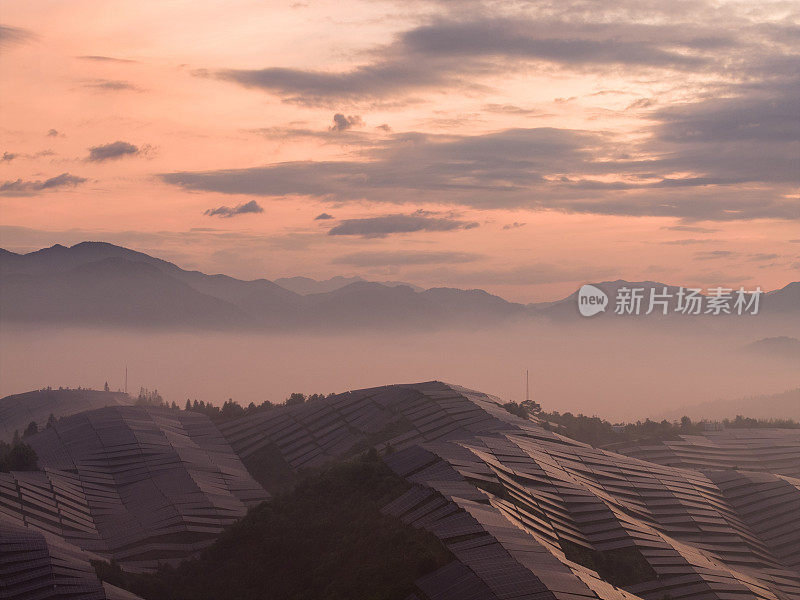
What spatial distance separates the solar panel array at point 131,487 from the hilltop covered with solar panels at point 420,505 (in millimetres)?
202

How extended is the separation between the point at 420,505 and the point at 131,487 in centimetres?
3313

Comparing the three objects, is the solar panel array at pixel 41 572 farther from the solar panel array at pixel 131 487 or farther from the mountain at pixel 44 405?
the mountain at pixel 44 405

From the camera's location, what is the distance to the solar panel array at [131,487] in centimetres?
6141

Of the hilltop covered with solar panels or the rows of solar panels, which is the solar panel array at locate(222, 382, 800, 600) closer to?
the hilltop covered with solar panels

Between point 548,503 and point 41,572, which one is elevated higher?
point 41,572

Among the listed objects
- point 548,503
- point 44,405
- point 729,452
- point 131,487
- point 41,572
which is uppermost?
point 41,572

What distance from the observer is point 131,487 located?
74.2 m

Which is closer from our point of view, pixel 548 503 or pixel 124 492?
pixel 548 503

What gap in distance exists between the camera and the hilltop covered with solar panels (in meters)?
43.2

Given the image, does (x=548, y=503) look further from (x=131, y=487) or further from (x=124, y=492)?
Result: (x=131, y=487)

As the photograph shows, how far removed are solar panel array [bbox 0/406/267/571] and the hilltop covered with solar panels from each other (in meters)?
0.20

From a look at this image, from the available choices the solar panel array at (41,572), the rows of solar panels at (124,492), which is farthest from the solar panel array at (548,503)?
the solar panel array at (41,572)

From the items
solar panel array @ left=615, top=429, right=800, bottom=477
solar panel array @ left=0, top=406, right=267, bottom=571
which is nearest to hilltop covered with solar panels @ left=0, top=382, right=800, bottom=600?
solar panel array @ left=0, top=406, right=267, bottom=571

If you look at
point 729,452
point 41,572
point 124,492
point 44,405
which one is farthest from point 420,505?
point 44,405
